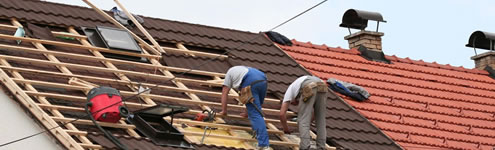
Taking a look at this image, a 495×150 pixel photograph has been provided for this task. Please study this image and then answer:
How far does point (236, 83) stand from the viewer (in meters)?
12.3

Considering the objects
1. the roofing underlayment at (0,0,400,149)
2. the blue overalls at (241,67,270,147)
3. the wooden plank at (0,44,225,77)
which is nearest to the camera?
the roofing underlayment at (0,0,400,149)

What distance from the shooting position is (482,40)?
19359 millimetres

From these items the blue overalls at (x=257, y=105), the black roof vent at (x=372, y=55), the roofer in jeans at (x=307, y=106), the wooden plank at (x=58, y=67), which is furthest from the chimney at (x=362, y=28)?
the wooden plank at (x=58, y=67)

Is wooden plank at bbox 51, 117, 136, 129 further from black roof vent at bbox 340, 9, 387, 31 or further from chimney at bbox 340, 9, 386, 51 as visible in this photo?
black roof vent at bbox 340, 9, 387, 31

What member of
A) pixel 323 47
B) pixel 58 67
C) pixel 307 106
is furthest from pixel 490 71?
pixel 58 67

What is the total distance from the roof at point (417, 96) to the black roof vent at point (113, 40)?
9.52 feet

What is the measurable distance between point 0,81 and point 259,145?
2.75m

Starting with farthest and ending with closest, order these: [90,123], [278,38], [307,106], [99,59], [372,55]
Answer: [372,55], [278,38], [99,59], [307,106], [90,123]

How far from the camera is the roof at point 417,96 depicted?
1460cm

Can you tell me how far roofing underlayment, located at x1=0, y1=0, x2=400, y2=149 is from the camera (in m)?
11.3

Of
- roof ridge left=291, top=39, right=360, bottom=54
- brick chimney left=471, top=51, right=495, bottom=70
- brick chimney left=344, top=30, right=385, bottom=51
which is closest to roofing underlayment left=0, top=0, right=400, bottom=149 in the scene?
roof ridge left=291, top=39, right=360, bottom=54

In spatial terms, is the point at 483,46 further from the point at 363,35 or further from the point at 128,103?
the point at 128,103

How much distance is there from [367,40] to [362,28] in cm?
34

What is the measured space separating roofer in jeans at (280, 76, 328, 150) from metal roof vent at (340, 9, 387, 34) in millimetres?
5512
